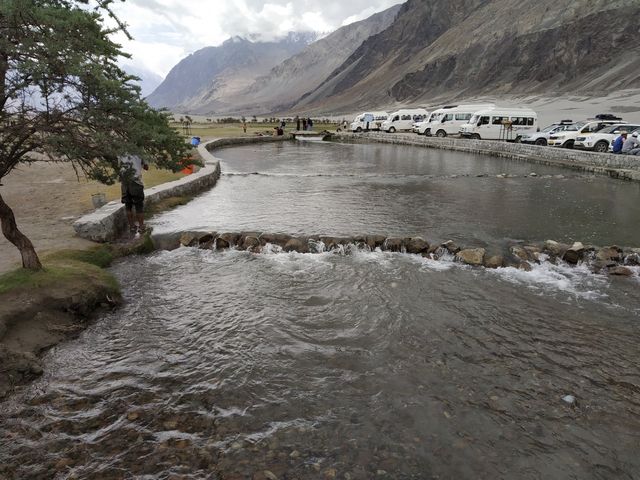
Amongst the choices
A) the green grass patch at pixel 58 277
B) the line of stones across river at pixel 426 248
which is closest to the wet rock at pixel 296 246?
the line of stones across river at pixel 426 248

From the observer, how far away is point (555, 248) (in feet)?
32.2

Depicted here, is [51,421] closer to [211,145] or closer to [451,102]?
[211,145]

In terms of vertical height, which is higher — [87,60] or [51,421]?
[87,60]

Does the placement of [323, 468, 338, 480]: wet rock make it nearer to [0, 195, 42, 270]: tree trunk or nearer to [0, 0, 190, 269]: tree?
[0, 0, 190, 269]: tree

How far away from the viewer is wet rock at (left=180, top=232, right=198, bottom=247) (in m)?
10.6

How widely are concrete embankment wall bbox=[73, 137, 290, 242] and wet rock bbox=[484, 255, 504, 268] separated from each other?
8.19 metres

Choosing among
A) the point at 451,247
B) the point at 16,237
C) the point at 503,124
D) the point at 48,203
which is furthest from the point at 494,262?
the point at 503,124

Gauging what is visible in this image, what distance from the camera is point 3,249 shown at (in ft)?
27.6

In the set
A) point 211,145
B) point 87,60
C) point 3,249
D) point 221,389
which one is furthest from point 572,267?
point 211,145

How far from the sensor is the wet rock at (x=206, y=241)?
10617mm

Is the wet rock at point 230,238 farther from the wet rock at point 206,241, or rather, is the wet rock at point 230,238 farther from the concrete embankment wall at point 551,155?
the concrete embankment wall at point 551,155

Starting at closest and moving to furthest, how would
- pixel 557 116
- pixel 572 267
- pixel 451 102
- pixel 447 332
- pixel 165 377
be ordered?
pixel 165 377 → pixel 447 332 → pixel 572 267 → pixel 557 116 → pixel 451 102

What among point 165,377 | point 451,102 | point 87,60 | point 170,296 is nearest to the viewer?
point 87,60

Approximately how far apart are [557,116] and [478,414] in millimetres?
Answer: 57620
